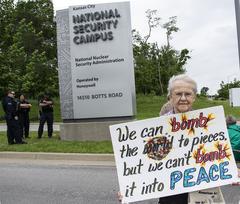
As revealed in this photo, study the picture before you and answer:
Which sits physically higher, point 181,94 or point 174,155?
point 181,94

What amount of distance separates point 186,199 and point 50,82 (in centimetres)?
3561

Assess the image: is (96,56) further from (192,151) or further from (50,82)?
(50,82)

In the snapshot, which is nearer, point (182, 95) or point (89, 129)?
point (182, 95)

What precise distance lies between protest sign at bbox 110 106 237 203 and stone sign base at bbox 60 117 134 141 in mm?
10837

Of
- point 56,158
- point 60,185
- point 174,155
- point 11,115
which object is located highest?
point 11,115

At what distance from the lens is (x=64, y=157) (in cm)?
1206

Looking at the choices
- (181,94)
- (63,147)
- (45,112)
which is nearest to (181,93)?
(181,94)

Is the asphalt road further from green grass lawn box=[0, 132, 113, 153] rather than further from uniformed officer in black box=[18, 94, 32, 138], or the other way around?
uniformed officer in black box=[18, 94, 32, 138]

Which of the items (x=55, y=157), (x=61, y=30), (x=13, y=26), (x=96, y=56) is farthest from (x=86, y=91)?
(x=13, y=26)

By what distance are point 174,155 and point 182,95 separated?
435mm

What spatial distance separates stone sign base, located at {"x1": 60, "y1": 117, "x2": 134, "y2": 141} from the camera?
14539mm

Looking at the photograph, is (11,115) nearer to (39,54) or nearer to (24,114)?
(24,114)

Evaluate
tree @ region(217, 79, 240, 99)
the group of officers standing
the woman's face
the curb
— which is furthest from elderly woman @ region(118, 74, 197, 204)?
tree @ region(217, 79, 240, 99)

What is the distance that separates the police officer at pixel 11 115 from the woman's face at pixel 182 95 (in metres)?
11.0
